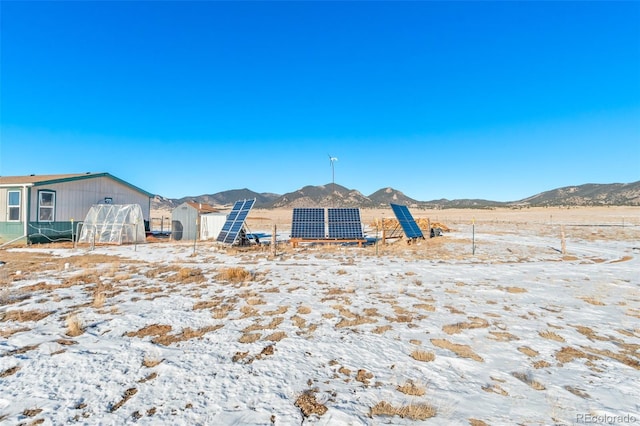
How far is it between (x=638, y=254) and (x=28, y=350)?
79.4ft

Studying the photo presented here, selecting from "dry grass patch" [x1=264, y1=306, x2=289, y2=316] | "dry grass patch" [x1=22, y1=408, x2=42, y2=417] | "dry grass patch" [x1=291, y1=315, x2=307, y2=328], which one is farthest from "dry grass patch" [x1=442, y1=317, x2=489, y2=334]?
"dry grass patch" [x1=22, y1=408, x2=42, y2=417]

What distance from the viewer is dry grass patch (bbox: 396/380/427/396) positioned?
4004mm

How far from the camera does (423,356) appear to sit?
197 inches

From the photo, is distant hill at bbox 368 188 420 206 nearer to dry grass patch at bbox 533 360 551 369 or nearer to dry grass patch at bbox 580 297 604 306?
dry grass patch at bbox 580 297 604 306

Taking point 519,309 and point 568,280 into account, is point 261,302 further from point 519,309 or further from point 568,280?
point 568,280

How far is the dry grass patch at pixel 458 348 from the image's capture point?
5.09 m

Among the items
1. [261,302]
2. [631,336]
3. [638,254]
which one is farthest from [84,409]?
[638,254]

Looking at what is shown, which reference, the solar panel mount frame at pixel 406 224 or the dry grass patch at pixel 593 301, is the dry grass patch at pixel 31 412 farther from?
the solar panel mount frame at pixel 406 224

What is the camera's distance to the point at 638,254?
15898 mm

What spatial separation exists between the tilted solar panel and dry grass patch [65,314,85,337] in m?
15.1

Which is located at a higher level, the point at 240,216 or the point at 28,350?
the point at 240,216

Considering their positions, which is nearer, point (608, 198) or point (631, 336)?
point (631, 336)

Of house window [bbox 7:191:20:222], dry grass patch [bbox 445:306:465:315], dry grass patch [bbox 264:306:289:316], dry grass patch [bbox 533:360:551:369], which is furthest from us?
house window [bbox 7:191:20:222]

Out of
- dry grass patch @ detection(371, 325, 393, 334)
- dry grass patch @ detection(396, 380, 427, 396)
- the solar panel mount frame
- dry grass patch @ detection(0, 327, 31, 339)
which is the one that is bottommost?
dry grass patch @ detection(396, 380, 427, 396)
